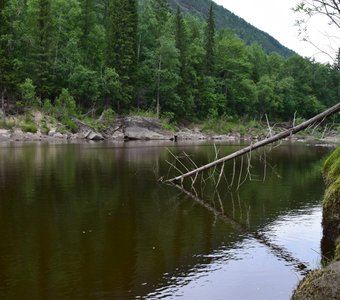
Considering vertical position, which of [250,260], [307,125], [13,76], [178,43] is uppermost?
[178,43]

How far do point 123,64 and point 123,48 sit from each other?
285 centimetres

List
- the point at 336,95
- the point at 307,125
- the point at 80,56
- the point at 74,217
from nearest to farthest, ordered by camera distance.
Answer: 1. the point at 307,125
2. the point at 74,217
3. the point at 80,56
4. the point at 336,95

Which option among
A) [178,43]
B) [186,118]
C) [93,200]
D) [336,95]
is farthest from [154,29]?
[93,200]

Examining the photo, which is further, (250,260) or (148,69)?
(148,69)

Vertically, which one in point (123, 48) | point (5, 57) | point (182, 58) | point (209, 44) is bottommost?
point (5, 57)

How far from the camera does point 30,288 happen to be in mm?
8734

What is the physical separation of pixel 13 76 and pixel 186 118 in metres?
31.9

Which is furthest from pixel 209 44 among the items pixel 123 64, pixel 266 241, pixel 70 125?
pixel 266 241

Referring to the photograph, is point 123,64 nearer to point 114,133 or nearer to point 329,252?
point 114,133

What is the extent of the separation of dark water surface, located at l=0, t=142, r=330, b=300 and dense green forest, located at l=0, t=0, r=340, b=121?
149 feet

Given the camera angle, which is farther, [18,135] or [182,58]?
[182,58]

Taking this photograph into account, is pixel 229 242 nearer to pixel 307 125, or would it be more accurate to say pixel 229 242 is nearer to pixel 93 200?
pixel 307 125

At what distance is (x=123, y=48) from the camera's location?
74.4 metres

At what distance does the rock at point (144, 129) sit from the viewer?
2589 inches
